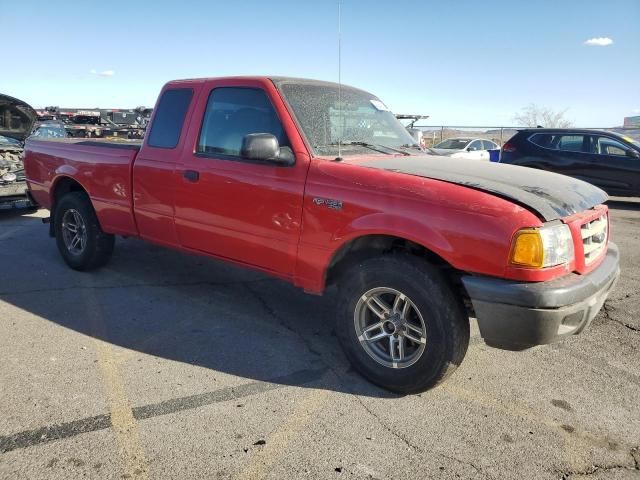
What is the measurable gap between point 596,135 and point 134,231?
11.0m

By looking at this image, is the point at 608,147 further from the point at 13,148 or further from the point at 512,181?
the point at 13,148

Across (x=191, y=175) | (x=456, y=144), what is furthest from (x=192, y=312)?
(x=456, y=144)

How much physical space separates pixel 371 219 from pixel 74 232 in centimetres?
392

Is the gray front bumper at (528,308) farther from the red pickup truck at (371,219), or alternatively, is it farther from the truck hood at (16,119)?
the truck hood at (16,119)

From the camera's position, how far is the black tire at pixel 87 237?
17.9 feet

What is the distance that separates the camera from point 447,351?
3.06 m

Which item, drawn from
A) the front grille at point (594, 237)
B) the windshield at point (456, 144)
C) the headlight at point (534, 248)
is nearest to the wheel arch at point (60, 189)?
the headlight at point (534, 248)

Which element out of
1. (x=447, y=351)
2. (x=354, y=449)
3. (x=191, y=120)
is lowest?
(x=354, y=449)

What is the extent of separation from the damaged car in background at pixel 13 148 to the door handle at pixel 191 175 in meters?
4.40

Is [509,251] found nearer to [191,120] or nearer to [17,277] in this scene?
[191,120]

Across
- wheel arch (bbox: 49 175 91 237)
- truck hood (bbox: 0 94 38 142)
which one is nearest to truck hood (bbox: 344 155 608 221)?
wheel arch (bbox: 49 175 91 237)

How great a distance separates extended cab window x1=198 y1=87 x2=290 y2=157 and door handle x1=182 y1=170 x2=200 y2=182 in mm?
196

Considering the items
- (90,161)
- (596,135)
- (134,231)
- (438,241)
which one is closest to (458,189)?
(438,241)

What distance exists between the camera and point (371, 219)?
321 cm
